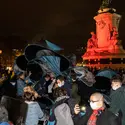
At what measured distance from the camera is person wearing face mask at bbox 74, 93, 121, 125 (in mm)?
5195

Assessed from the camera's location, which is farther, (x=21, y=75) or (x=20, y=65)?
(x=20, y=65)

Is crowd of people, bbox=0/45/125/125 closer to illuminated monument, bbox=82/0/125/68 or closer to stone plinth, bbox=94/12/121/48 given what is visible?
illuminated monument, bbox=82/0/125/68

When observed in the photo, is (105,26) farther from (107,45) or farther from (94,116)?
(94,116)

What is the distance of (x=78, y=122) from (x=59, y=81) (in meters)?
2.93

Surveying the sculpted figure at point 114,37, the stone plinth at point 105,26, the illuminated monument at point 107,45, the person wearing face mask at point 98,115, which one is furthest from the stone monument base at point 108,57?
the person wearing face mask at point 98,115

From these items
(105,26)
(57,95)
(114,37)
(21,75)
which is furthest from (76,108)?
(114,37)

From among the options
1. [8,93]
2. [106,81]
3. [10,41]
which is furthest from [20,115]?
[10,41]

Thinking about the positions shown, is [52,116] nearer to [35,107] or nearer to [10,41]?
[35,107]

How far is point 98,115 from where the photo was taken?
533 cm

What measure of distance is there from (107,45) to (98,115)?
4482 centimetres

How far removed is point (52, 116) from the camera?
248 inches

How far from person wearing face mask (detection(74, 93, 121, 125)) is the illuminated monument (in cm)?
4181

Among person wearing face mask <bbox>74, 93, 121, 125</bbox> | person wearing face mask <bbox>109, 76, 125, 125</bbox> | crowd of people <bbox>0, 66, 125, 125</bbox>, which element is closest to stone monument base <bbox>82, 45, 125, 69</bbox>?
crowd of people <bbox>0, 66, 125, 125</bbox>

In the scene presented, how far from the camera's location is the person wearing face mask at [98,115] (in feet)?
17.0
